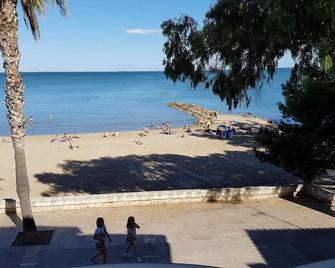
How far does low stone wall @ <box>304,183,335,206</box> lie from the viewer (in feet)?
50.6

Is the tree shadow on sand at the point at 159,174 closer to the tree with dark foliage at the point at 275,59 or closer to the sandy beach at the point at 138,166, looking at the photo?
the sandy beach at the point at 138,166

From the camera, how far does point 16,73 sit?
39.8 feet

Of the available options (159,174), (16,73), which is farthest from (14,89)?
(159,174)

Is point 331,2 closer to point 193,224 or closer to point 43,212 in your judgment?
point 193,224

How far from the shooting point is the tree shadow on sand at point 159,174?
70.2 feet

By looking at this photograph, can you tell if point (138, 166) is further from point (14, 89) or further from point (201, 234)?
point (14, 89)

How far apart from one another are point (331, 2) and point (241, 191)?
27.5ft

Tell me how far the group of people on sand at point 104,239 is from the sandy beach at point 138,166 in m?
9.72

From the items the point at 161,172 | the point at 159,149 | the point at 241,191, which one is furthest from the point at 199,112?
the point at 241,191

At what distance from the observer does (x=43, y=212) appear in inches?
578

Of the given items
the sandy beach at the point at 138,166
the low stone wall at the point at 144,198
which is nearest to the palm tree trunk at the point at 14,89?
the low stone wall at the point at 144,198

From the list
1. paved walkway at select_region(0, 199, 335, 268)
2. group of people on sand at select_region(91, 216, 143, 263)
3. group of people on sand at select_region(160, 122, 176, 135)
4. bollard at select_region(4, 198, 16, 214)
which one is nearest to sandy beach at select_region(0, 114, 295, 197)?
group of people on sand at select_region(160, 122, 176, 135)

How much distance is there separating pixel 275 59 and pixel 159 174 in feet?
42.6

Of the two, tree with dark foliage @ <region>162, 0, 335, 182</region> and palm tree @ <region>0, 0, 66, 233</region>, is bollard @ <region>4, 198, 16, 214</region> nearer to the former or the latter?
palm tree @ <region>0, 0, 66, 233</region>
